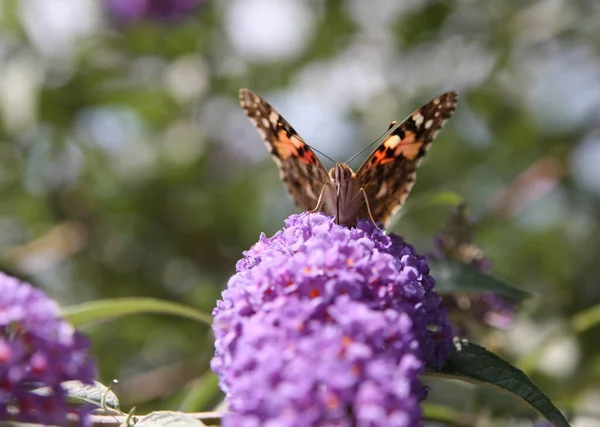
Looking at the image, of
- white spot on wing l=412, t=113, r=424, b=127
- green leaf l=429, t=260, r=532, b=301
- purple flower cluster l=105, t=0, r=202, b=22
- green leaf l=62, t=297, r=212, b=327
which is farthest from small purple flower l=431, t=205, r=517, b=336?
purple flower cluster l=105, t=0, r=202, b=22

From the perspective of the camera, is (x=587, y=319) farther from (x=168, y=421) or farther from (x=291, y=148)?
(x=168, y=421)

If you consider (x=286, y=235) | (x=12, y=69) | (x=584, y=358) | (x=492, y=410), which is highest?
(x=12, y=69)

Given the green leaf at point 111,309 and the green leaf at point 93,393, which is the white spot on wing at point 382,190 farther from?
the green leaf at point 93,393

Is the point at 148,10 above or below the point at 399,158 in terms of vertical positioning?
above

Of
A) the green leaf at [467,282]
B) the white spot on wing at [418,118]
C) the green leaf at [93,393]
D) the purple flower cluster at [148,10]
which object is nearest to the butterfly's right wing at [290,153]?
the white spot on wing at [418,118]

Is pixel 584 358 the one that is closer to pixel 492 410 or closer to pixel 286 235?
pixel 492 410

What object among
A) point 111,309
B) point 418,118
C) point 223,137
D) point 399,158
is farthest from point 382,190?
point 223,137

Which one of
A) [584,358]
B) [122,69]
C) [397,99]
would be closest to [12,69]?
[122,69]

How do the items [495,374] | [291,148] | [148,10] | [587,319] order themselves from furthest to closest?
1. [148,10]
2. [587,319]
3. [291,148]
4. [495,374]
